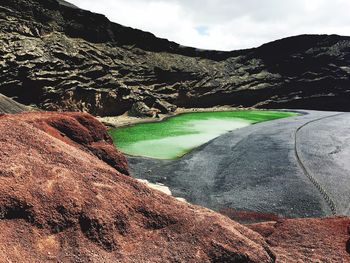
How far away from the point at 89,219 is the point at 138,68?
192ft

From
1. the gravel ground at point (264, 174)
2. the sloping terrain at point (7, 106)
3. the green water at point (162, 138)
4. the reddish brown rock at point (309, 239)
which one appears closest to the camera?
the reddish brown rock at point (309, 239)

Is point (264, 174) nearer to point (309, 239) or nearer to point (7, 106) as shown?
point (309, 239)

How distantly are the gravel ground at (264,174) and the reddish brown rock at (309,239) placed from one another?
8.26 metres

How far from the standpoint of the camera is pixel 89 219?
5.98 m

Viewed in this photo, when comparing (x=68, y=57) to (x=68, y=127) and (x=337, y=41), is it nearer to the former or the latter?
(x=68, y=127)

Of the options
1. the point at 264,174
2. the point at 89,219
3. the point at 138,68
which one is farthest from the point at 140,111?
the point at 89,219

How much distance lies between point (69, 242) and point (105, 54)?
182 feet

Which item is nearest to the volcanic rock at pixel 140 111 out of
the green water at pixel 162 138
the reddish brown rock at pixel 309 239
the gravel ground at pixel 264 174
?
the green water at pixel 162 138

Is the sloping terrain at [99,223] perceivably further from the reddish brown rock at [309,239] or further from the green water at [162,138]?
the green water at [162,138]

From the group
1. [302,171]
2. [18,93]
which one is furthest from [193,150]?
[18,93]

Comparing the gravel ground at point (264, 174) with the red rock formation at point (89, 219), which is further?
the gravel ground at point (264, 174)

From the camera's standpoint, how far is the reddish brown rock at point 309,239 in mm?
7262

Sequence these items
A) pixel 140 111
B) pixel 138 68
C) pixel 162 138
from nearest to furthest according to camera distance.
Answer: pixel 162 138 → pixel 140 111 → pixel 138 68

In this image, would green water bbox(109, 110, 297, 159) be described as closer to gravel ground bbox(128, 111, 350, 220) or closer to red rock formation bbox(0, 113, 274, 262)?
gravel ground bbox(128, 111, 350, 220)
